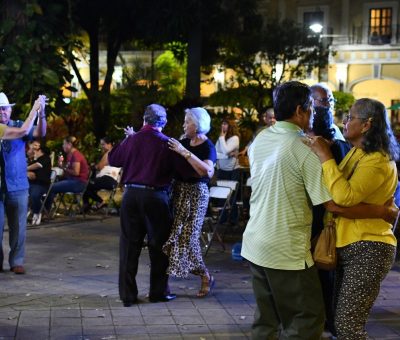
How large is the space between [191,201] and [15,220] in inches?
85.0

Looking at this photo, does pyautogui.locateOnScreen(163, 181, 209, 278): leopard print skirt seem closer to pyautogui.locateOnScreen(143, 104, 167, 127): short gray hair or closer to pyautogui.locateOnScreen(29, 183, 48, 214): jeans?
pyautogui.locateOnScreen(143, 104, 167, 127): short gray hair

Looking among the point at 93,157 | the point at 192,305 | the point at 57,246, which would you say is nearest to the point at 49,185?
the point at 57,246

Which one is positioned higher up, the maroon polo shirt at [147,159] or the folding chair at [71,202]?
the maroon polo shirt at [147,159]

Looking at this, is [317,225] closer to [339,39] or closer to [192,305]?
[192,305]

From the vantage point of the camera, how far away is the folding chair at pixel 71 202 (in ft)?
38.4

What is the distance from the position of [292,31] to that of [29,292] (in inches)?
744

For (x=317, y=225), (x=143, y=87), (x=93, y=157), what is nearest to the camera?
(x=317, y=225)

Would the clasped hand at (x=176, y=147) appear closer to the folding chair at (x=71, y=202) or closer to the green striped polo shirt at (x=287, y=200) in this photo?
the green striped polo shirt at (x=287, y=200)

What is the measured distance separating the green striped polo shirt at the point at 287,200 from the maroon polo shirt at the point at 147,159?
92.4 inches

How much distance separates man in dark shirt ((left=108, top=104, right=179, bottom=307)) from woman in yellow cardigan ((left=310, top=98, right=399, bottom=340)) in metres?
2.34

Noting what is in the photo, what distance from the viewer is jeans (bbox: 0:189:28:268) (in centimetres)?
722

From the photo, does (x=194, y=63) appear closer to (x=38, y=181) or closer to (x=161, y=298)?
(x=38, y=181)

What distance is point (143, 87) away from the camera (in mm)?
16688

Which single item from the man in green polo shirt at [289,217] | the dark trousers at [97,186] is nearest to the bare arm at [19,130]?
the man in green polo shirt at [289,217]
